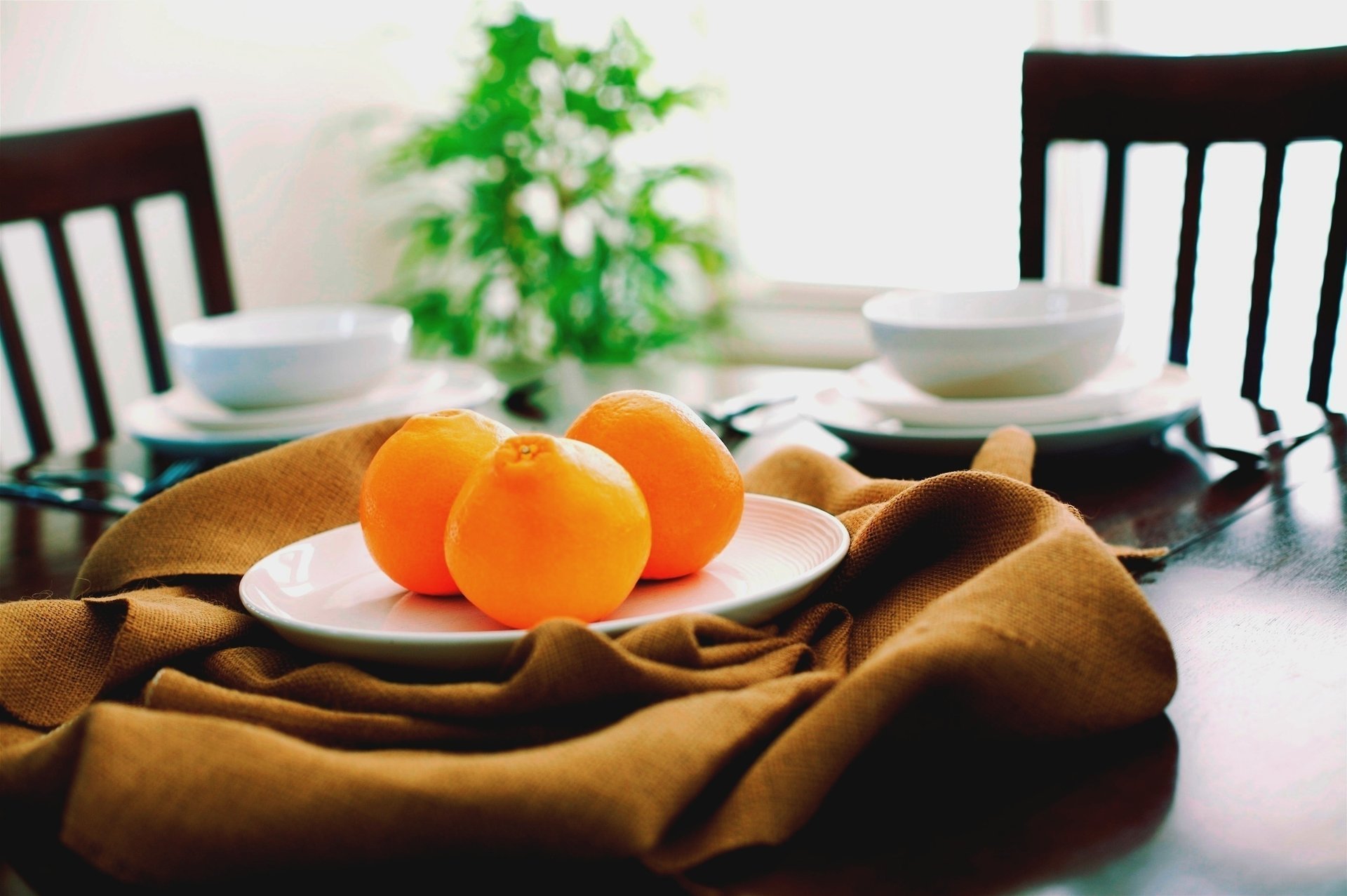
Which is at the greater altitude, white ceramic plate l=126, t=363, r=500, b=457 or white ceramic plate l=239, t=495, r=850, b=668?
white ceramic plate l=239, t=495, r=850, b=668

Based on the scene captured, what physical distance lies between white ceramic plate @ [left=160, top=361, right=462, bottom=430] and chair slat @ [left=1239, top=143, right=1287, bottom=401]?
0.83 m

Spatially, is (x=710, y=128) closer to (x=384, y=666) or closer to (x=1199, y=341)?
(x=1199, y=341)

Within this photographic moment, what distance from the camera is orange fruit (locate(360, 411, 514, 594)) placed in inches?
21.7

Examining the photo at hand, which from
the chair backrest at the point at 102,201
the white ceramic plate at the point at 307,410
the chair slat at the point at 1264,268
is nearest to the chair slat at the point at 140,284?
the chair backrest at the point at 102,201

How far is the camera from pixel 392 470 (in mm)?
562

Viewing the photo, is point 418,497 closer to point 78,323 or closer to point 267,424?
point 267,424

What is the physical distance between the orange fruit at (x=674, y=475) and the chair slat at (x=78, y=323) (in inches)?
42.8

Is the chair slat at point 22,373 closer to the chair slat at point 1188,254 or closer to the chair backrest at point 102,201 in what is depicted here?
the chair backrest at point 102,201

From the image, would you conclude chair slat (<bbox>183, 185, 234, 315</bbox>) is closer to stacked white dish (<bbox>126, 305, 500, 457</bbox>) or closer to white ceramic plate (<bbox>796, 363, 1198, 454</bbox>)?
stacked white dish (<bbox>126, 305, 500, 457</bbox>)

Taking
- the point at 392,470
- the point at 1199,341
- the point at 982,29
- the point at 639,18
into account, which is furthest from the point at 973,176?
the point at 392,470

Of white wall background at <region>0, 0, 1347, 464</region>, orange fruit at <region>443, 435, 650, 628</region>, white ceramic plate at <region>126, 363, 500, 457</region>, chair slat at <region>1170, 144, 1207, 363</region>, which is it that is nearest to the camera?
orange fruit at <region>443, 435, 650, 628</region>

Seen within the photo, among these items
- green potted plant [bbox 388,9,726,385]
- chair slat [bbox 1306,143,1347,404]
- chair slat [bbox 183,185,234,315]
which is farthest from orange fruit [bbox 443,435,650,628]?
green potted plant [bbox 388,9,726,385]

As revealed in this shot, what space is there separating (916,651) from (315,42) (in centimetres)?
304

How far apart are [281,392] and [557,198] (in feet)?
6.55
